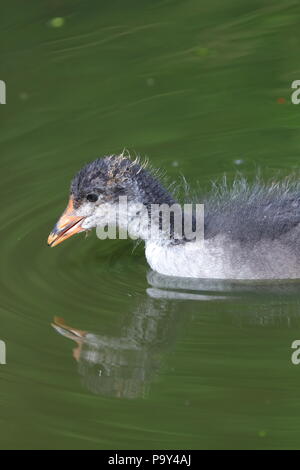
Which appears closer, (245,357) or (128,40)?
(245,357)

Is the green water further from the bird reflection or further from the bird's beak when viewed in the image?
the bird's beak

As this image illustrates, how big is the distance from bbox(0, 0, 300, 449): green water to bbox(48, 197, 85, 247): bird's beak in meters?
0.31

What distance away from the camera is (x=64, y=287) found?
8398 mm

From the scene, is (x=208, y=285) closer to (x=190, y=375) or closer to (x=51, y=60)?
(x=190, y=375)

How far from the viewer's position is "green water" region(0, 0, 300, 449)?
273 inches

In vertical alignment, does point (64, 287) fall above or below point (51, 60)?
below

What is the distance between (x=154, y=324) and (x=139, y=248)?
1.17 meters

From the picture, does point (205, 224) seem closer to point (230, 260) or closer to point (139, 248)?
point (230, 260)

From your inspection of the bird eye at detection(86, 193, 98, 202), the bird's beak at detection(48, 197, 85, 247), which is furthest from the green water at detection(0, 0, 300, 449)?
the bird eye at detection(86, 193, 98, 202)

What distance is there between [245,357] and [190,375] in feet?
→ 1.23

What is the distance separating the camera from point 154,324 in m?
8.03

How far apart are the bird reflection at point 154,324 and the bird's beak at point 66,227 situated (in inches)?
25.6

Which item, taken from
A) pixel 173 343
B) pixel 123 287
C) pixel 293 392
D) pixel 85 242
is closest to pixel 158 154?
pixel 85 242

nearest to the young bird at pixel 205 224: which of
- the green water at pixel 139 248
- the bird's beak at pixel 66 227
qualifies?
the bird's beak at pixel 66 227
